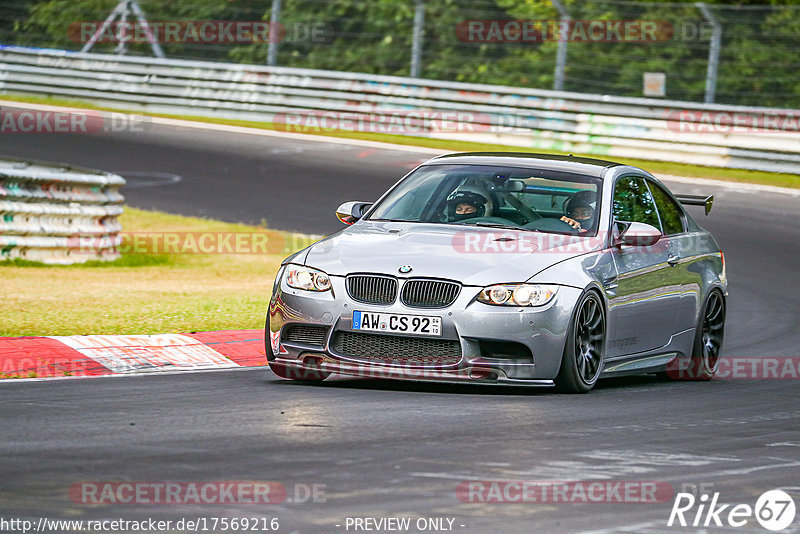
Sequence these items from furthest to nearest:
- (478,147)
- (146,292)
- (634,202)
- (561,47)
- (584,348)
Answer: (478,147), (561,47), (146,292), (634,202), (584,348)

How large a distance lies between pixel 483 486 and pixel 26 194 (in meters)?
10.5

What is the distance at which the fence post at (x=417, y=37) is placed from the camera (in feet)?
91.6

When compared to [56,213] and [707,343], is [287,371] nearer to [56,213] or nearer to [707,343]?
[707,343]

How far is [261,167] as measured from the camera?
2420 cm

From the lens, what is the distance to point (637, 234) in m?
9.68

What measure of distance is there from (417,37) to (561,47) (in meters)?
2.99

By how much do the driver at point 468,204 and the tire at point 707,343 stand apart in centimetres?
198

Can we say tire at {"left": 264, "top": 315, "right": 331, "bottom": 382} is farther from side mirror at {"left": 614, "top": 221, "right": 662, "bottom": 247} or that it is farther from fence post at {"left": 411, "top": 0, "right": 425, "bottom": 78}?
fence post at {"left": 411, "top": 0, "right": 425, "bottom": 78}

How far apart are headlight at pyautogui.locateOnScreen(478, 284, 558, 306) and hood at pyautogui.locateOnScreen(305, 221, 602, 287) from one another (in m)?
0.05

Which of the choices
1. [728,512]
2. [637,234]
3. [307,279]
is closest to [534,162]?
[637,234]

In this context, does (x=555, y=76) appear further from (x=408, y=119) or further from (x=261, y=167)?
(x=261, y=167)

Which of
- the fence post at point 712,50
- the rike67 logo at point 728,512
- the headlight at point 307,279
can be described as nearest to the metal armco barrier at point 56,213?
the headlight at point 307,279

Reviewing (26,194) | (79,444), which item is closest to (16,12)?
(26,194)

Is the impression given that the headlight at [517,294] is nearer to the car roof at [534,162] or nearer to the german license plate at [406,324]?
the german license plate at [406,324]
